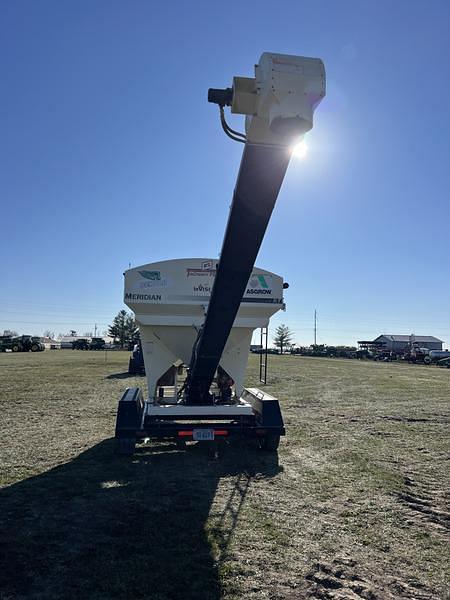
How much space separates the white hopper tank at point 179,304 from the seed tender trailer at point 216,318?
16mm

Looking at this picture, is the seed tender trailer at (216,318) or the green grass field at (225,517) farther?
the seed tender trailer at (216,318)

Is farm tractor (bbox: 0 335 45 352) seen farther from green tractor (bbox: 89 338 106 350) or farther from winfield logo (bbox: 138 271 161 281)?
winfield logo (bbox: 138 271 161 281)

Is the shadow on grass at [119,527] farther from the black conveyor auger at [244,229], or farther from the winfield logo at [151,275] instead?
the winfield logo at [151,275]

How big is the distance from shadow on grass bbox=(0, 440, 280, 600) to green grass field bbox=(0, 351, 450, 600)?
2cm

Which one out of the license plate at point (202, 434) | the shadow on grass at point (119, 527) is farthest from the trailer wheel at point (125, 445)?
the license plate at point (202, 434)

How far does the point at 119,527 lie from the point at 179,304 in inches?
146

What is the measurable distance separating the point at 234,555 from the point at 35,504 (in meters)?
2.38

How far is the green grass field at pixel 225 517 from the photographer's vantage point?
11.5ft

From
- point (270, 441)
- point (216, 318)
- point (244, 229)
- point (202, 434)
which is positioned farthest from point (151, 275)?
point (244, 229)

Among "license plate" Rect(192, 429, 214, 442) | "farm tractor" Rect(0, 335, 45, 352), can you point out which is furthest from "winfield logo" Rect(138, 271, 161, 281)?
"farm tractor" Rect(0, 335, 45, 352)

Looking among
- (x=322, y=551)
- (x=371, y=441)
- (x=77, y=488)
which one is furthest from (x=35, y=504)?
(x=371, y=441)

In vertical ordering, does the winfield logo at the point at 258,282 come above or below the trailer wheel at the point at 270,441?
above

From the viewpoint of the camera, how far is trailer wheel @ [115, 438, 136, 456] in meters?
7.00

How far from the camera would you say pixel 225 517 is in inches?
188
